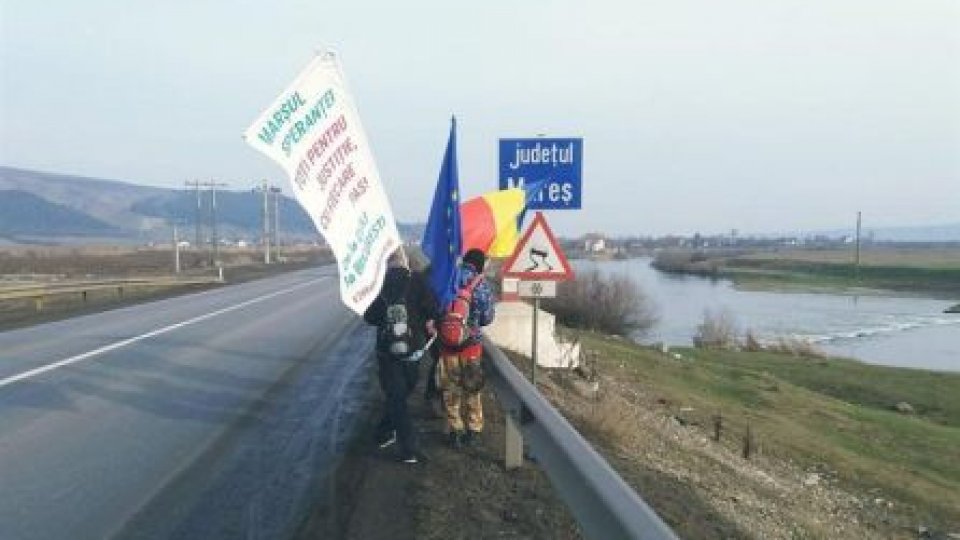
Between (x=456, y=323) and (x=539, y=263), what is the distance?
1886mm

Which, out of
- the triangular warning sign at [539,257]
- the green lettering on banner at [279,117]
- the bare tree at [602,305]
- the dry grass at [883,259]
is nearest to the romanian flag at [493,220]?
the triangular warning sign at [539,257]

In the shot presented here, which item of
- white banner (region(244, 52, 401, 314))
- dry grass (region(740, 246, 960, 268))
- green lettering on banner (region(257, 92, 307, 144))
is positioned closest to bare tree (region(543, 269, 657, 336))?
white banner (region(244, 52, 401, 314))

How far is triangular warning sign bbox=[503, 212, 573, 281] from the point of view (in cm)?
946

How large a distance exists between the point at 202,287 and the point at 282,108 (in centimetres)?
3480

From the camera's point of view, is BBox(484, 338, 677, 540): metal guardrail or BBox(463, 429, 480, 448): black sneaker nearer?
BBox(484, 338, 677, 540): metal guardrail

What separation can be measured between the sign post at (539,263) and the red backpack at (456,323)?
165 cm

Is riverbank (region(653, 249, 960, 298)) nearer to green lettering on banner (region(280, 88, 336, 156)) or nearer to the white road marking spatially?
the white road marking

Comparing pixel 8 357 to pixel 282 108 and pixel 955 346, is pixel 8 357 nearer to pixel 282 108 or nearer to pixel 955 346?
pixel 282 108

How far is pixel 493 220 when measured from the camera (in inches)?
395

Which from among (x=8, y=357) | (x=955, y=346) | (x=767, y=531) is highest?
(x=8, y=357)

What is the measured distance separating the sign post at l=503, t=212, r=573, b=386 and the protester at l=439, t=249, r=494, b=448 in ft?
4.18

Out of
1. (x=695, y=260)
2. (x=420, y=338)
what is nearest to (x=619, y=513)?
(x=420, y=338)

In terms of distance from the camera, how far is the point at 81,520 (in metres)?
5.81

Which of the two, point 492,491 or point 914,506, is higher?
point 492,491
